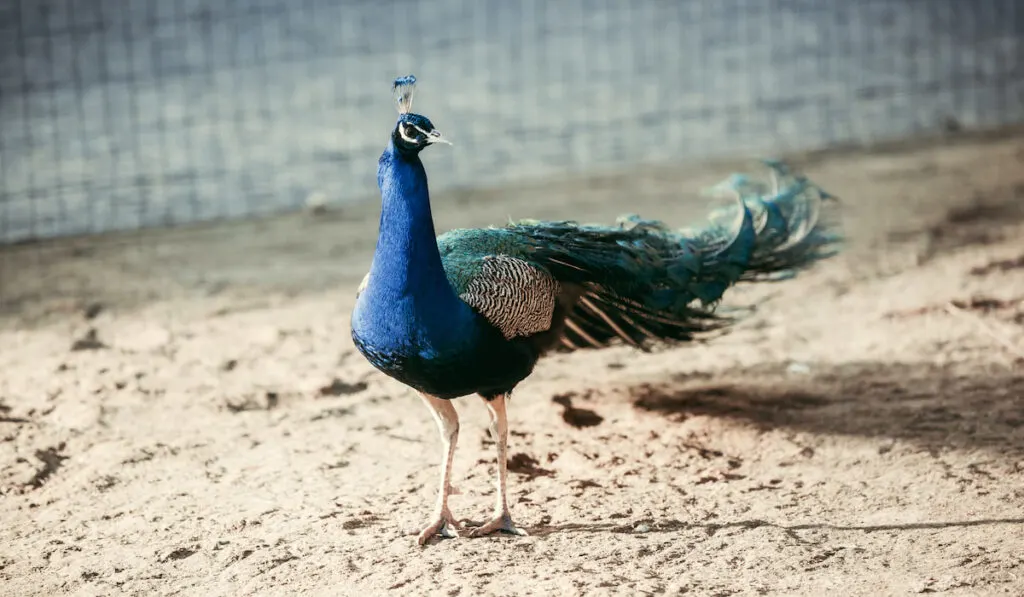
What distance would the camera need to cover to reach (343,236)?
25.0 ft

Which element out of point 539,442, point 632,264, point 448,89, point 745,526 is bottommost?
point 745,526

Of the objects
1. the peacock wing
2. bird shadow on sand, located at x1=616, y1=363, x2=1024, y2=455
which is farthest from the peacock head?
A: bird shadow on sand, located at x1=616, y1=363, x2=1024, y2=455

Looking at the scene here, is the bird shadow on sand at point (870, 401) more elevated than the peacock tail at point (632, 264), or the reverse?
the peacock tail at point (632, 264)

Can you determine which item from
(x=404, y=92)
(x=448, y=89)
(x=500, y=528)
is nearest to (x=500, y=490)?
(x=500, y=528)

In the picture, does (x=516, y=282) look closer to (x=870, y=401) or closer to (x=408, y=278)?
(x=408, y=278)

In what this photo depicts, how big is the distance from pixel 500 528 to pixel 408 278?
947 mm

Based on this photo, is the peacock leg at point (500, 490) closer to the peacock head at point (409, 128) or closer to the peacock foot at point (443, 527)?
the peacock foot at point (443, 527)

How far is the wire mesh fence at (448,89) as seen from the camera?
8812 mm

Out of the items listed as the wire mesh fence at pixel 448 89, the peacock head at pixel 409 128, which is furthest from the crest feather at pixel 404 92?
the wire mesh fence at pixel 448 89

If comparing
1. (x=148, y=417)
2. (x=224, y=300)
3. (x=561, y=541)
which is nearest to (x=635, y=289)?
(x=561, y=541)

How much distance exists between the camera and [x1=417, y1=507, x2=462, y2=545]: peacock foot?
391 centimetres

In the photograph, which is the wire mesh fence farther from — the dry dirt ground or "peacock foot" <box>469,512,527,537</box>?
"peacock foot" <box>469,512,527,537</box>

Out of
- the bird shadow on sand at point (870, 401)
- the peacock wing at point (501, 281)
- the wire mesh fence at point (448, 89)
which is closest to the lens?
Answer: the peacock wing at point (501, 281)

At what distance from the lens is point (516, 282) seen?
13.1ft
